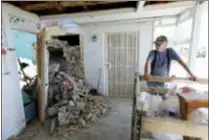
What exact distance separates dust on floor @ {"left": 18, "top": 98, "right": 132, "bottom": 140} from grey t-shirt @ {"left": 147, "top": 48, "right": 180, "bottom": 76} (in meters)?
1.19

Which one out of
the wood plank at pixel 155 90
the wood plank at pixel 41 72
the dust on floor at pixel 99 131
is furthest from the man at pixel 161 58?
the wood plank at pixel 41 72

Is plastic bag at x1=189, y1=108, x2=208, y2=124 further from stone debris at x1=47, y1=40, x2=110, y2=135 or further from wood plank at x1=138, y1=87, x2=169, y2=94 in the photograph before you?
stone debris at x1=47, y1=40, x2=110, y2=135

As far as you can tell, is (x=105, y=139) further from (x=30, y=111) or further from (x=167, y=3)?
(x=167, y=3)

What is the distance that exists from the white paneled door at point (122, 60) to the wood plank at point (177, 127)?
3.45 m

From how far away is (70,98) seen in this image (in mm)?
3383

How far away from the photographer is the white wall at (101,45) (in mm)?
3939

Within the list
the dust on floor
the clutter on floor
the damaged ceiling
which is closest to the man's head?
the damaged ceiling

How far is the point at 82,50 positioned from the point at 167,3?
2.44m

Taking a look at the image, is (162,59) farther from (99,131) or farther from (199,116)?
(99,131)

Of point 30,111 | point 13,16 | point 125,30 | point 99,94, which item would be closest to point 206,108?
point 13,16

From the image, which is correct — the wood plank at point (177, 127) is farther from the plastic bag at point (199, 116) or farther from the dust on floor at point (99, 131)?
the dust on floor at point (99, 131)

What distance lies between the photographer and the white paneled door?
4.06m

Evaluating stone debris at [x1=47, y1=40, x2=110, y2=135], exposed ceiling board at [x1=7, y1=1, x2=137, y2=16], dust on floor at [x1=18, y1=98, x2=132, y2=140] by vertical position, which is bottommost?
dust on floor at [x1=18, y1=98, x2=132, y2=140]

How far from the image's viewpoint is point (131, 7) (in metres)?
2.67
